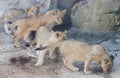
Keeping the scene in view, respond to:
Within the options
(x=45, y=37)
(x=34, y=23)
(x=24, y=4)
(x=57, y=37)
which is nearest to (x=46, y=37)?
(x=45, y=37)

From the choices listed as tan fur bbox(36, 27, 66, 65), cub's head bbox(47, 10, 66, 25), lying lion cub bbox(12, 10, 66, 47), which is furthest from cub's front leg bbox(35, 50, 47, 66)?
cub's head bbox(47, 10, 66, 25)

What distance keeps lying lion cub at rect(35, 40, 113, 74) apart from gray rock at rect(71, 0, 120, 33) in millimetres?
789

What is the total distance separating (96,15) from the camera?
373 centimetres

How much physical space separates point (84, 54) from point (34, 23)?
0.77 metres

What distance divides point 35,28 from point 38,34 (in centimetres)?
18

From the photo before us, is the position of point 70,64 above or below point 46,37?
below

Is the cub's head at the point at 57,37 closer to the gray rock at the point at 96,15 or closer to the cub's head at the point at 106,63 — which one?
the cub's head at the point at 106,63

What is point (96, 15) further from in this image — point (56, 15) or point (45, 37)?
point (45, 37)

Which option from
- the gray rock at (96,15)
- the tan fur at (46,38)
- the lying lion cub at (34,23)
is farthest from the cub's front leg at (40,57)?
the gray rock at (96,15)

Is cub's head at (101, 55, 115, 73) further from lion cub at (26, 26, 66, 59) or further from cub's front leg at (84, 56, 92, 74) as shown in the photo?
lion cub at (26, 26, 66, 59)

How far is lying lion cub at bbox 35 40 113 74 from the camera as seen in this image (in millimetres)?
2953

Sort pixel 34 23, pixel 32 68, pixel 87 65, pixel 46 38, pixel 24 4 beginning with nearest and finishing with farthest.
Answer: pixel 87 65 < pixel 32 68 < pixel 46 38 < pixel 34 23 < pixel 24 4

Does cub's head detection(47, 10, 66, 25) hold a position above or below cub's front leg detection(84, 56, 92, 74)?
above

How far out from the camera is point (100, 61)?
9.82ft
